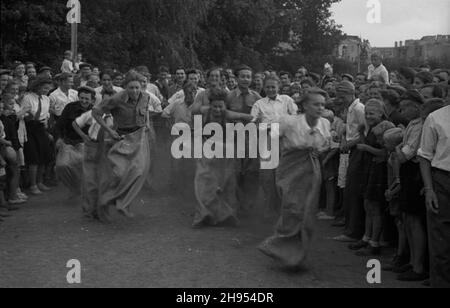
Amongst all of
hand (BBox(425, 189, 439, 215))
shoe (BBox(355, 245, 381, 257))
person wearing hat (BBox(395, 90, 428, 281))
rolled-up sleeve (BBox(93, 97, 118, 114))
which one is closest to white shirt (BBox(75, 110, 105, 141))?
rolled-up sleeve (BBox(93, 97, 118, 114))

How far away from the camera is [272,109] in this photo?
8.98m

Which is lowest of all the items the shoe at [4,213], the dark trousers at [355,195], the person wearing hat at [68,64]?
the shoe at [4,213]

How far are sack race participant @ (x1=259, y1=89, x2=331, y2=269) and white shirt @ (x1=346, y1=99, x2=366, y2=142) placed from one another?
1640 millimetres

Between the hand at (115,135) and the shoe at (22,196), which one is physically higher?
the hand at (115,135)

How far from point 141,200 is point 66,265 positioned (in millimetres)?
3818

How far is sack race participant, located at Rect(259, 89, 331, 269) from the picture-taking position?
6.36 m

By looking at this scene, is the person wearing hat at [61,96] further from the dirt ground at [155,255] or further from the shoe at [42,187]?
the dirt ground at [155,255]

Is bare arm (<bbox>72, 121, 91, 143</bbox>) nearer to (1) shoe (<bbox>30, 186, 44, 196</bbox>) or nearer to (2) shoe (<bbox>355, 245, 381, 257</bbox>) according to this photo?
(1) shoe (<bbox>30, 186, 44, 196</bbox>)

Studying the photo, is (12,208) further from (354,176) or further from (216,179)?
(354,176)

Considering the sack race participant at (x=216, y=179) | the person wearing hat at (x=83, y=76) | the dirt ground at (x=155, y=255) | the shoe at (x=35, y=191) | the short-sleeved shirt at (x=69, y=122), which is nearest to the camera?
the dirt ground at (x=155, y=255)

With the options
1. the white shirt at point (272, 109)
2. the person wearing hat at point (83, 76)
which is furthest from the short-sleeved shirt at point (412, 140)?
the person wearing hat at point (83, 76)

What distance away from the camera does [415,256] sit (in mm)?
6340

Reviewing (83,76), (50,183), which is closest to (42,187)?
(50,183)

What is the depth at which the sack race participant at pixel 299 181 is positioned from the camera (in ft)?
20.9
